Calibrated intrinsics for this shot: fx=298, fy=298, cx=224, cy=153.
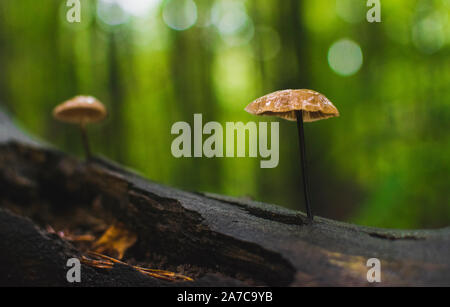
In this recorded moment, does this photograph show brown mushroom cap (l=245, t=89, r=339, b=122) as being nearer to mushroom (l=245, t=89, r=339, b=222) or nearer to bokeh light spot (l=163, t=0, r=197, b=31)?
mushroom (l=245, t=89, r=339, b=222)

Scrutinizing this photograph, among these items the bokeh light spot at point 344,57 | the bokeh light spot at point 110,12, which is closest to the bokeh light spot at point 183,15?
the bokeh light spot at point 110,12

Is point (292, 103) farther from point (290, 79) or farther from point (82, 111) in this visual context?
point (290, 79)

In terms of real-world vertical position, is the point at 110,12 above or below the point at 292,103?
above

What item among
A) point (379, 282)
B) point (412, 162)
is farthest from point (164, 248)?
point (412, 162)

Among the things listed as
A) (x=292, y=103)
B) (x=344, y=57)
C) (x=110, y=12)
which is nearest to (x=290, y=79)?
(x=344, y=57)

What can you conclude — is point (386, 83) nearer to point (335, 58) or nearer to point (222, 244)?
point (335, 58)

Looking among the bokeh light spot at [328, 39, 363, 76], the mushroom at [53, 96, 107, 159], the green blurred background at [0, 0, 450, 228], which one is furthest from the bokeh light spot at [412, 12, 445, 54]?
the mushroom at [53, 96, 107, 159]

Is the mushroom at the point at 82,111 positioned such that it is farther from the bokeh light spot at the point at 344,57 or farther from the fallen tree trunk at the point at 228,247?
the bokeh light spot at the point at 344,57
